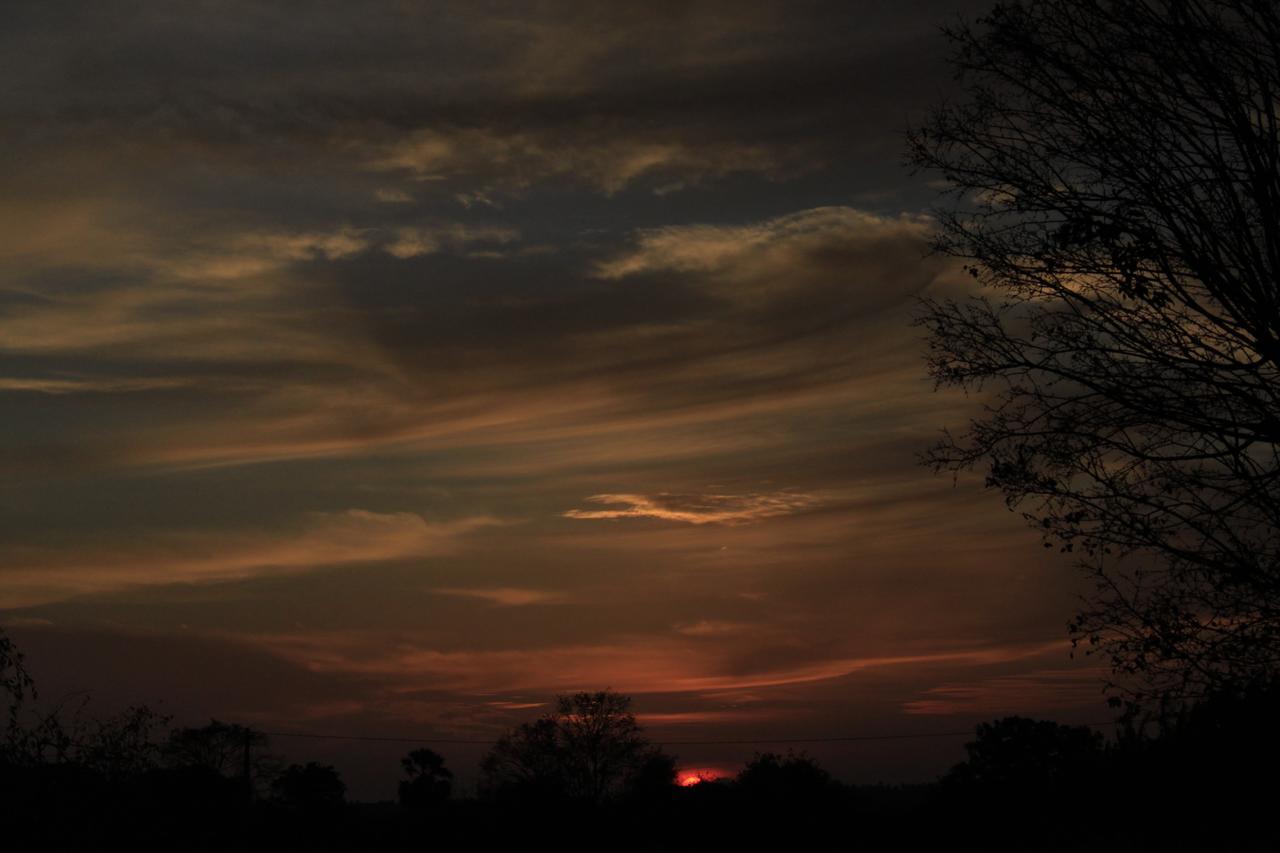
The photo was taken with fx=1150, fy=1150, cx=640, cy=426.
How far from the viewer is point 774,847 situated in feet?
106

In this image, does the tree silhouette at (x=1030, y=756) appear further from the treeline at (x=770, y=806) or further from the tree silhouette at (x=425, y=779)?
the tree silhouette at (x=425, y=779)

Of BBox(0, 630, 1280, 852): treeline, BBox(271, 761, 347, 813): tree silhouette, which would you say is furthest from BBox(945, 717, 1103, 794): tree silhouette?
BBox(271, 761, 347, 813): tree silhouette

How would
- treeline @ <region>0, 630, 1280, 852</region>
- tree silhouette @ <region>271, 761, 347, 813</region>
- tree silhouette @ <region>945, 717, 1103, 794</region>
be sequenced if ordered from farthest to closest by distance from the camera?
tree silhouette @ <region>271, 761, 347, 813</region> < tree silhouette @ <region>945, 717, 1103, 794</region> < treeline @ <region>0, 630, 1280, 852</region>

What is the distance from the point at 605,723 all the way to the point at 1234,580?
8508 centimetres

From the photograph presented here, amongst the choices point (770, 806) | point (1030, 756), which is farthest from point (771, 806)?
point (1030, 756)

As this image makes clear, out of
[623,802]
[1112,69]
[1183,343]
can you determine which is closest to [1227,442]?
[1183,343]

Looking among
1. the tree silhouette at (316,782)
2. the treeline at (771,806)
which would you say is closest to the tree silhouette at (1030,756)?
the treeline at (771,806)

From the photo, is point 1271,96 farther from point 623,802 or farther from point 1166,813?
point 623,802

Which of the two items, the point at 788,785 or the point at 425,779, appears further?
the point at 425,779

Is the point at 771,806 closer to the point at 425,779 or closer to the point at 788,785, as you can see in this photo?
the point at 788,785

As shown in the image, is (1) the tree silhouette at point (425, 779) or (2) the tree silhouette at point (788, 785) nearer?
(2) the tree silhouette at point (788, 785)

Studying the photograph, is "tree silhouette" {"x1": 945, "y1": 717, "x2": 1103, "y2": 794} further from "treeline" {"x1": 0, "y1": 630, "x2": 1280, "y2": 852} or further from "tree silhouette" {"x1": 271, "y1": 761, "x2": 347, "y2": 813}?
"tree silhouette" {"x1": 271, "y1": 761, "x2": 347, "y2": 813}

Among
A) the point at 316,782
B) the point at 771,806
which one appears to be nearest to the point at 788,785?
the point at 771,806

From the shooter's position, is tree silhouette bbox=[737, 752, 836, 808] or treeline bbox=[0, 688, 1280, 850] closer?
treeline bbox=[0, 688, 1280, 850]
